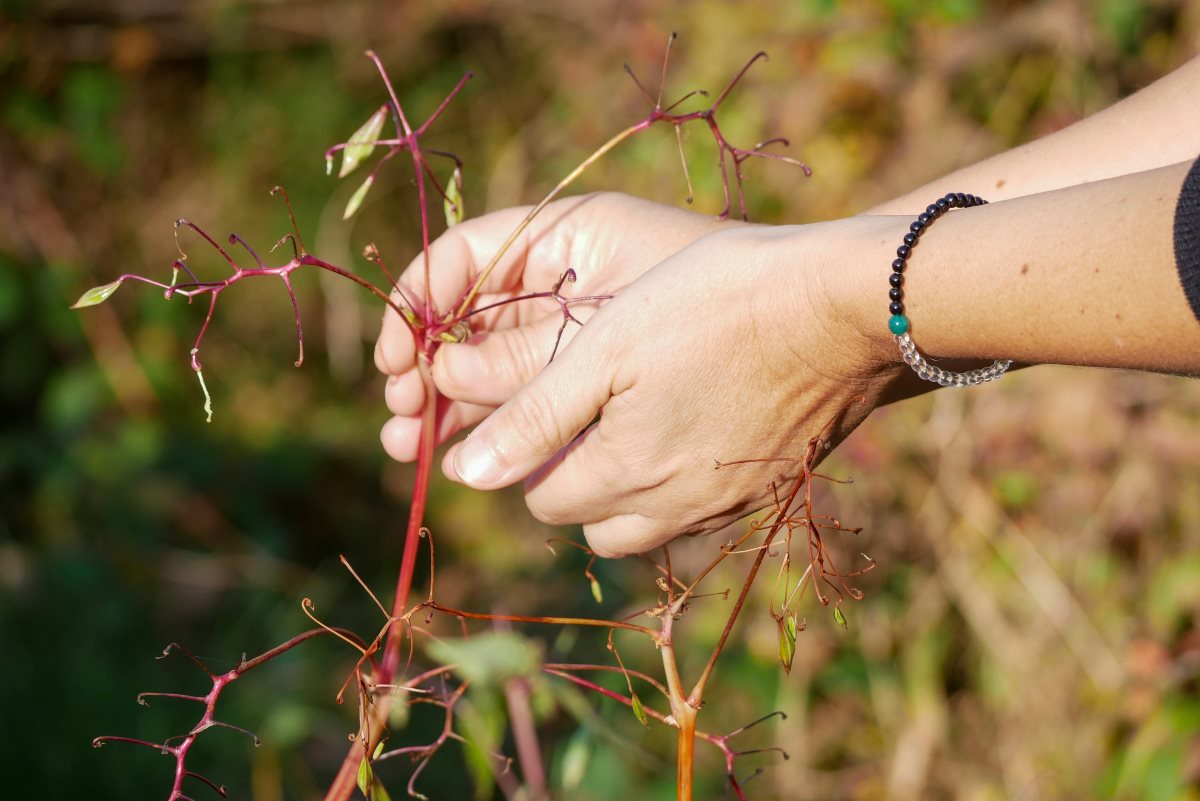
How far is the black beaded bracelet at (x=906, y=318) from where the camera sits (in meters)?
1.05

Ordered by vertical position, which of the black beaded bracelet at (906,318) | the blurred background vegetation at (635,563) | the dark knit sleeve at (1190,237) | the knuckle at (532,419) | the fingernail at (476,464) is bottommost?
the blurred background vegetation at (635,563)

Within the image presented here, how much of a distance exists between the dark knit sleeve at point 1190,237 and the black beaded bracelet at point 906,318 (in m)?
0.25

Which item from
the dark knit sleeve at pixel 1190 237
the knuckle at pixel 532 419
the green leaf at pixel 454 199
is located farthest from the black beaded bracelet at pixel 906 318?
the green leaf at pixel 454 199

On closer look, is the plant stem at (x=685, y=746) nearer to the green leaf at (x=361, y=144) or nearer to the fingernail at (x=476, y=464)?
the fingernail at (x=476, y=464)

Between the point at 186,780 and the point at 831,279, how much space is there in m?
1.73

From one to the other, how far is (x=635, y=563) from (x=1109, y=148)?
193 cm

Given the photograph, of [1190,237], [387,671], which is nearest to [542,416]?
[387,671]

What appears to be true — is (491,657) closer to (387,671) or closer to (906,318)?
(387,671)

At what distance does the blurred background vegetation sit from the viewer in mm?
2381

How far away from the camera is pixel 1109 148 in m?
1.31

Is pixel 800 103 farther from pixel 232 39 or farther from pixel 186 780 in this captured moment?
pixel 232 39

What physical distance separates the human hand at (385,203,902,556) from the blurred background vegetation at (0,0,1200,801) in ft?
1.33

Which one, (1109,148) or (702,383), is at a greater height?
(1109,148)

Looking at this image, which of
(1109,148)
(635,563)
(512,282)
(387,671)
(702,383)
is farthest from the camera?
(635,563)
